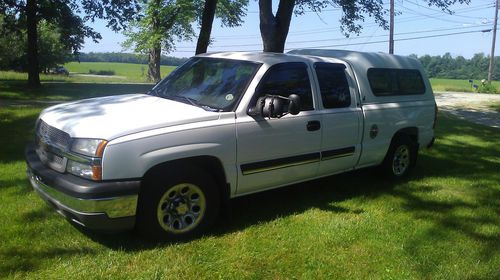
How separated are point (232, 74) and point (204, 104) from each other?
0.52 meters

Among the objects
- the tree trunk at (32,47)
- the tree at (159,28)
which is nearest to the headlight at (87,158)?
the tree trunk at (32,47)

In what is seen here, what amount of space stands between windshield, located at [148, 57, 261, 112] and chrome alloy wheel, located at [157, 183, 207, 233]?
2.68 ft

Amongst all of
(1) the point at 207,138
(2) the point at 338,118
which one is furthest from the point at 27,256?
(2) the point at 338,118

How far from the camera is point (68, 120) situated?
13.6 ft

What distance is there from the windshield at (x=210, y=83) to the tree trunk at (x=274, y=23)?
6363 millimetres

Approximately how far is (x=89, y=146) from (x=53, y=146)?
1.79 feet

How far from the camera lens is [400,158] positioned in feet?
21.7

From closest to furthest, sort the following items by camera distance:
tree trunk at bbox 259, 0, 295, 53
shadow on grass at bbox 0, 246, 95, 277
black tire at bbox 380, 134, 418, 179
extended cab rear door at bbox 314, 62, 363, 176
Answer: shadow on grass at bbox 0, 246, 95, 277 → extended cab rear door at bbox 314, 62, 363, 176 → black tire at bbox 380, 134, 418, 179 → tree trunk at bbox 259, 0, 295, 53

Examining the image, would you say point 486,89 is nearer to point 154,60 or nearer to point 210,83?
point 154,60

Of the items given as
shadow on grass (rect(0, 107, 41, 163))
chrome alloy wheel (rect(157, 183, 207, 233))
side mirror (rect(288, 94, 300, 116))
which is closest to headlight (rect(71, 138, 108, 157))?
chrome alloy wheel (rect(157, 183, 207, 233))

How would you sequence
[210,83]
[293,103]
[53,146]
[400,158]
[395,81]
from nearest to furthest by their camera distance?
[53,146] < [293,103] < [210,83] < [395,81] < [400,158]

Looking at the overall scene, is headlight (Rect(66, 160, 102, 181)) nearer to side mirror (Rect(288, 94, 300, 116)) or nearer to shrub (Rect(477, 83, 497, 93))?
side mirror (Rect(288, 94, 300, 116))

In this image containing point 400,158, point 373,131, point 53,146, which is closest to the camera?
point 53,146

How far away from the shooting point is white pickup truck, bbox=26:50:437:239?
3.74 metres
